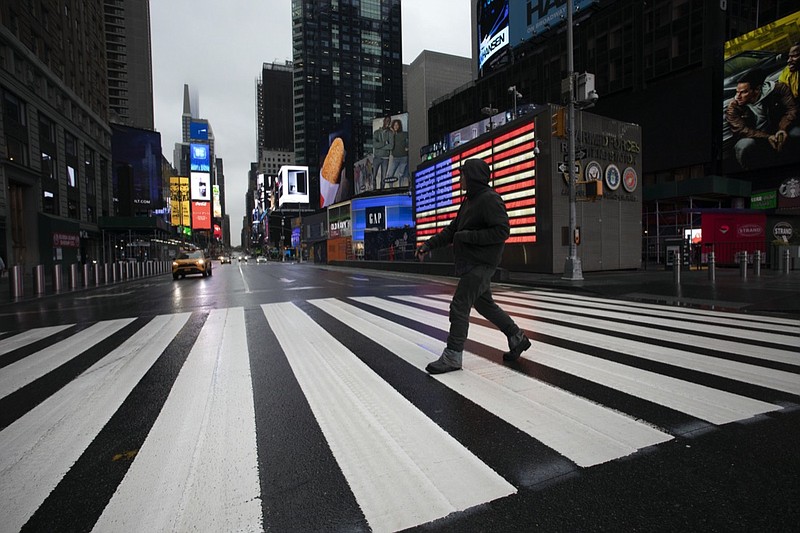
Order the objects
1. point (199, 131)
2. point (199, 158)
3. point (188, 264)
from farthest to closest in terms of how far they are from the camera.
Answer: point (199, 131) < point (199, 158) < point (188, 264)

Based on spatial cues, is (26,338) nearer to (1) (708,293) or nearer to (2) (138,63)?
(1) (708,293)

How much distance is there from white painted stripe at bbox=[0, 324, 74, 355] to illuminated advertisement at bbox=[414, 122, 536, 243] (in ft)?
45.1

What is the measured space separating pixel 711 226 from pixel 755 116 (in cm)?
1522

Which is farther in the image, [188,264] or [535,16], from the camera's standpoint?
[535,16]

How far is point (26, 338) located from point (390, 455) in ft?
22.8

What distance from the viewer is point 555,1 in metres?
44.6

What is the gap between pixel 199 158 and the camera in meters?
127

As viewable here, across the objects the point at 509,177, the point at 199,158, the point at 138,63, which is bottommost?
the point at 509,177

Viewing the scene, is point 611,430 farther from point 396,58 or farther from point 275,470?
point 396,58

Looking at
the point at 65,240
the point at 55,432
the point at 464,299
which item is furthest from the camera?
the point at 65,240

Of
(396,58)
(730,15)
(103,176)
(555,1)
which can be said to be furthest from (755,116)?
(396,58)

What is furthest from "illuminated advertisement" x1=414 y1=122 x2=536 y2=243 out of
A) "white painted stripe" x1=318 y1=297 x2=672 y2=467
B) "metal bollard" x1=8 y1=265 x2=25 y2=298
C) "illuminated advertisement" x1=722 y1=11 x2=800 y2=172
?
"illuminated advertisement" x1=722 y1=11 x2=800 y2=172

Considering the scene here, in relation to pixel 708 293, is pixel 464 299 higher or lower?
higher

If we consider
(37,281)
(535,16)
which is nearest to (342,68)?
(535,16)
